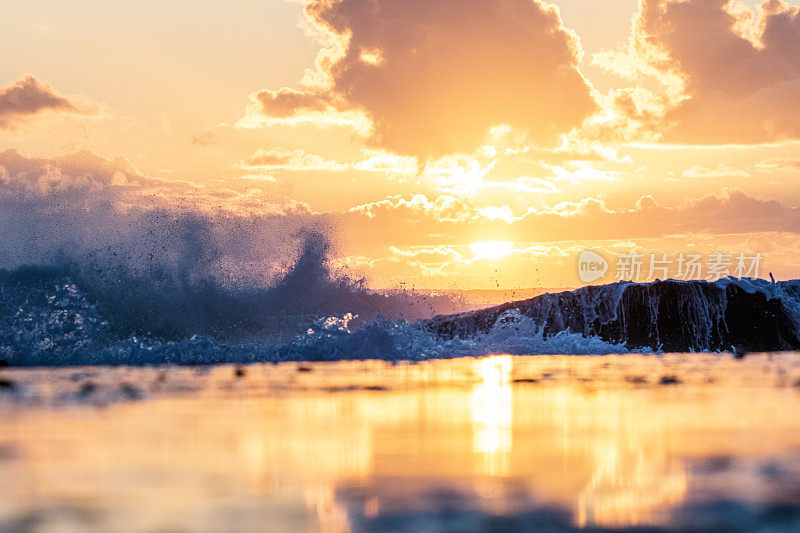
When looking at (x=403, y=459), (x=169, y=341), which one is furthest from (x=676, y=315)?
(x=403, y=459)

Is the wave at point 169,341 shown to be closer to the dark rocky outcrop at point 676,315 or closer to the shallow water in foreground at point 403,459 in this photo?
the dark rocky outcrop at point 676,315

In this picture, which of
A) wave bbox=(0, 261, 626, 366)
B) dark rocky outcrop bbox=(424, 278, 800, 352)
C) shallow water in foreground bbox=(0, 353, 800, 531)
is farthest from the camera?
dark rocky outcrop bbox=(424, 278, 800, 352)

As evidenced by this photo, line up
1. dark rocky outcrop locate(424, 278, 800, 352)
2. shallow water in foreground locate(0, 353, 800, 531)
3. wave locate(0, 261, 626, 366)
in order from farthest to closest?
dark rocky outcrop locate(424, 278, 800, 352), wave locate(0, 261, 626, 366), shallow water in foreground locate(0, 353, 800, 531)

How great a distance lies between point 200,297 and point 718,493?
145 feet

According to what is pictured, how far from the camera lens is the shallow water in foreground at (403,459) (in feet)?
22.3

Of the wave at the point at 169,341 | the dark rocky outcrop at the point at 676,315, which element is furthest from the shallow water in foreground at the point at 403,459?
the dark rocky outcrop at the point at 676,315

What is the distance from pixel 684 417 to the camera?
13.6 metres

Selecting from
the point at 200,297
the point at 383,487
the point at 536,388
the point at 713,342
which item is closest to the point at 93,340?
the point at 200,297

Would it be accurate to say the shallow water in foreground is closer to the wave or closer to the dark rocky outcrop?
the wave

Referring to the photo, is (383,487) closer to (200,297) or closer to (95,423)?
(95,423)

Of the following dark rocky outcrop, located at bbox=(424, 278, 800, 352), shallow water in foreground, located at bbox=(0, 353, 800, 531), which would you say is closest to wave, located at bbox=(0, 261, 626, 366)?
dark rocky outcrop, located at bbox=(424, 278, 800, 352)

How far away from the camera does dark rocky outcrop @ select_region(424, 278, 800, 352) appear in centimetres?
5175

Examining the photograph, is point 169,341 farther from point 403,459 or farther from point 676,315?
point 403,459

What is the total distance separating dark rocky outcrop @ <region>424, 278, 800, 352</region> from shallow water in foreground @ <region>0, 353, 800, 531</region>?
33.0 metres
